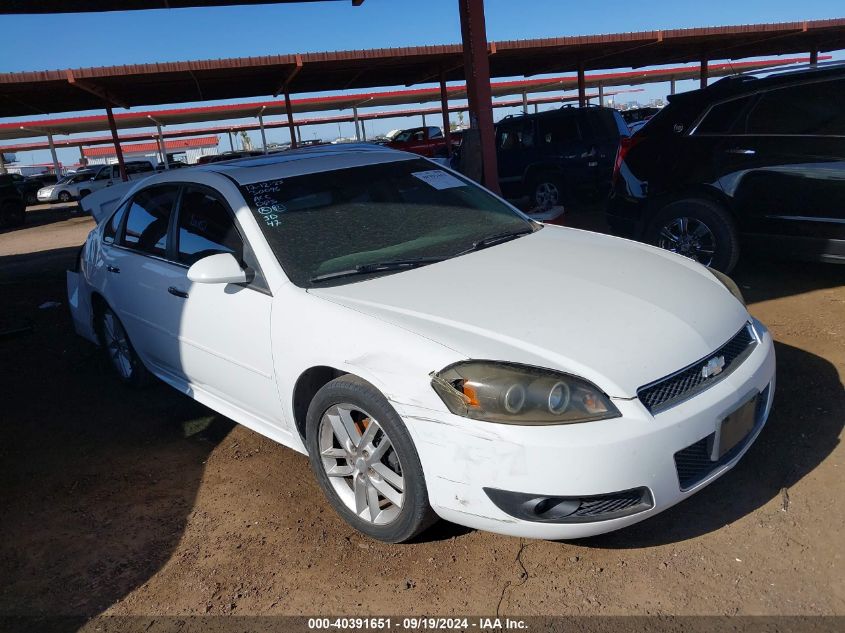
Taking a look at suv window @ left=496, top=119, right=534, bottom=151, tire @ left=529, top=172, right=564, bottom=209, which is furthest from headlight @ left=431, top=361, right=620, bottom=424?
suv window @ left=496, top=119, right=534, bottom=151

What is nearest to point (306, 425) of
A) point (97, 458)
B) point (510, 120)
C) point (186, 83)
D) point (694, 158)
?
point (97, 458)

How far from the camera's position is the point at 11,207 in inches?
870

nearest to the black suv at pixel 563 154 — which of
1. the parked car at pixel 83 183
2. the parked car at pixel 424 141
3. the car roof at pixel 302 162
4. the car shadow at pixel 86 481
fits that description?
the car roof at pixel 302 162

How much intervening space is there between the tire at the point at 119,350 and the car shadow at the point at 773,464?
10.9 feet

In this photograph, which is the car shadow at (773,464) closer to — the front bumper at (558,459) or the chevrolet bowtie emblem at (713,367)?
the front bumper at (558,459)

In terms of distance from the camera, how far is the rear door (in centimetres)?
493

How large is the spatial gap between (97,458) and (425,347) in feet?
8.26

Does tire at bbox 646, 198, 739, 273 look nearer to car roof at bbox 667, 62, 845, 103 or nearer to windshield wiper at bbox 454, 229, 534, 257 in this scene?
car roof at bbox 667, 62, 845, 103

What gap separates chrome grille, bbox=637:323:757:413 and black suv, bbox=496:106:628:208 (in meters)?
9.07

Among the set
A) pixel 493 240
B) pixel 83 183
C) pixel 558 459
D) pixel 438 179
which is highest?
pixel 438 179

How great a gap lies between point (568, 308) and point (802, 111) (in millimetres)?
3663

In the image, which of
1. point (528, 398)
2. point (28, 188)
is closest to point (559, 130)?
point (528, 398)

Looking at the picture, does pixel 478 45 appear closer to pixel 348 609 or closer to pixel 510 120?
pixel 510 120

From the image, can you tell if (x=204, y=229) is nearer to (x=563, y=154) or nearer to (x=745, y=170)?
(x=745, y=170)
